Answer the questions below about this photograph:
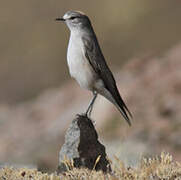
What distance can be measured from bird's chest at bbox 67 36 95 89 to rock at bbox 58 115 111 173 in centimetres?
61

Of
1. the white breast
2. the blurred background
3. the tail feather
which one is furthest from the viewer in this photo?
the blurred background

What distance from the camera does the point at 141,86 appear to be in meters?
29.4

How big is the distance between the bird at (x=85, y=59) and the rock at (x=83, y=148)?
1.20ft

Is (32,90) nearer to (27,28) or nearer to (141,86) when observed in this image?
(27,28)

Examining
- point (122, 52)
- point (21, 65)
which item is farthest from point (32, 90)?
point (122, 52)

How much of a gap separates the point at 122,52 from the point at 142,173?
19980mm

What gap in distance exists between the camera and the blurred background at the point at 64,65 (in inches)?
1121

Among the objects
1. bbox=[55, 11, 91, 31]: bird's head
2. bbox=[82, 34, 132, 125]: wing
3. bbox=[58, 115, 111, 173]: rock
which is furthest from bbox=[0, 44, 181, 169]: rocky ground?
bbox=[58, 115, 111, 173]: rock

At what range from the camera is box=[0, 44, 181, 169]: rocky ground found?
2511 centimetres

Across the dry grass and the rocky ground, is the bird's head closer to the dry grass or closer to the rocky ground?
the dry grass

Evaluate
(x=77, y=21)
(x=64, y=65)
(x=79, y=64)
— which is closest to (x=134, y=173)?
(x=79, y=64)

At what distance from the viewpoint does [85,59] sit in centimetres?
1238

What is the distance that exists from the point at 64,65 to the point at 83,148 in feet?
60.7

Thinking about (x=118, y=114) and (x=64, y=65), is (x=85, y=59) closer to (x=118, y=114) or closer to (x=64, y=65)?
(x=118, y=114)
